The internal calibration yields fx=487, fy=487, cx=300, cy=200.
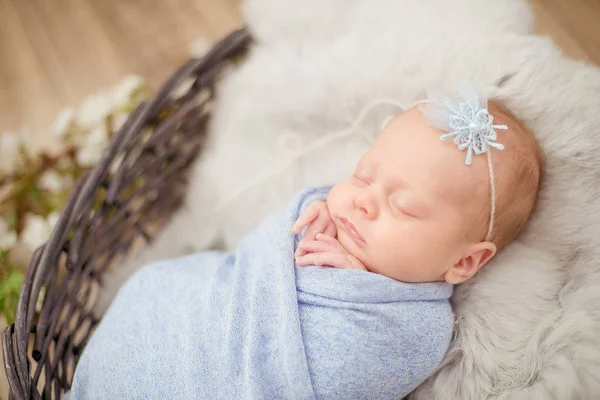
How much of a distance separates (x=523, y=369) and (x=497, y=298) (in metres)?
0.13

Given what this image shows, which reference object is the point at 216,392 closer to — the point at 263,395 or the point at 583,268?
the point at 263,395

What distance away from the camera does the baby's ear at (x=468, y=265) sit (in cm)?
84

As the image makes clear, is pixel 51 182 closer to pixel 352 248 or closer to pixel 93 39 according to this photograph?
pixel 93 39

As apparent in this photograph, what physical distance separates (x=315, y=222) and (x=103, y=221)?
52 cm

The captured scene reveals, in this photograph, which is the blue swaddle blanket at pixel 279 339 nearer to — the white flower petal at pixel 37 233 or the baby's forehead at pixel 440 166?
the baby's forehead at pixel 440 166

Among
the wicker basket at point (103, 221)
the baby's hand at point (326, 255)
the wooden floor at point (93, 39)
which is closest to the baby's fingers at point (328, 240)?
the baby's hand at point (326, 255)

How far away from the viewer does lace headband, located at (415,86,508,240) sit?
767 mm

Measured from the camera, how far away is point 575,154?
0.85 meters

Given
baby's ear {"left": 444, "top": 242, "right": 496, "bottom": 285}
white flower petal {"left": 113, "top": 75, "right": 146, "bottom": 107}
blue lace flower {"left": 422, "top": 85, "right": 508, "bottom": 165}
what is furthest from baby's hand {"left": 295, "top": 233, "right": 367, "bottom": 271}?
white flower petal {"left": 113, "top": 75, "right": 146, "bottom": 107}

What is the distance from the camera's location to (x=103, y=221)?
1.11m

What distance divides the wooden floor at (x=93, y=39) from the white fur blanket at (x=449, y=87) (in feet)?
1.71

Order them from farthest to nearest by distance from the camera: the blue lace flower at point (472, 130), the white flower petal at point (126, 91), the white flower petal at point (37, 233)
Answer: the white flower petal at point (126, 91) < the white flower petal at point (37, 233) < the blue lace flower at point (472, 130)

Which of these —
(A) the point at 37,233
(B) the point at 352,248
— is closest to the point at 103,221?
(A) the point at 37,233

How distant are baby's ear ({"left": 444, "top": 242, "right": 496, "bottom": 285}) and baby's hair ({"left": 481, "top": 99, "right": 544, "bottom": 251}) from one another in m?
0.03
